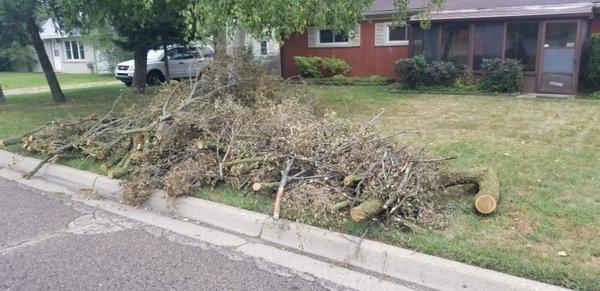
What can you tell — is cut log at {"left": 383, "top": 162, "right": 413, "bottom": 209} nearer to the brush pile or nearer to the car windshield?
the brush pile

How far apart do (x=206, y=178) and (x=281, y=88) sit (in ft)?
11.2

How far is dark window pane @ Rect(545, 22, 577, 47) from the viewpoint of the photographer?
44.9ft

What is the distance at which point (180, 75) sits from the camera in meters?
21.4

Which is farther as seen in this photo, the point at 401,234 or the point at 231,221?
the point at 231,221

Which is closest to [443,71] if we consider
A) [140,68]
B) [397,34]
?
[397,34]

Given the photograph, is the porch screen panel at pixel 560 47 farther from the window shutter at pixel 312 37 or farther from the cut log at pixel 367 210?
the cut log at pixel 367 210

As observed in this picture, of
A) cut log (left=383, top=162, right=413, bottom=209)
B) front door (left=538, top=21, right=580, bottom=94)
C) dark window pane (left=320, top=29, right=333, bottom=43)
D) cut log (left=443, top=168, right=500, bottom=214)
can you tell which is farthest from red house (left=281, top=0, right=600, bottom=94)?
cut log (left=383, top=162, right=413, bottom=209)

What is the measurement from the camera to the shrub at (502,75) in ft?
46.5

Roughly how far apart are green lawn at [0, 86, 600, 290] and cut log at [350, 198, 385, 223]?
15cm

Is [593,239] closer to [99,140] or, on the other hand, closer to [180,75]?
[99,140]

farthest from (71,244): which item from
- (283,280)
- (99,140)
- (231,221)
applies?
(99,140)

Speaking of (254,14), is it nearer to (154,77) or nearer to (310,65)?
(310,65)

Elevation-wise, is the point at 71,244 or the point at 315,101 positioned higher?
the point at 315,101

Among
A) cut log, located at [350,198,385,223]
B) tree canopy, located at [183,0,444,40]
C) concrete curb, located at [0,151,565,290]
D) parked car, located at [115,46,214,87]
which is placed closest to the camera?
concrete curb, located at [0,151,565,290]
